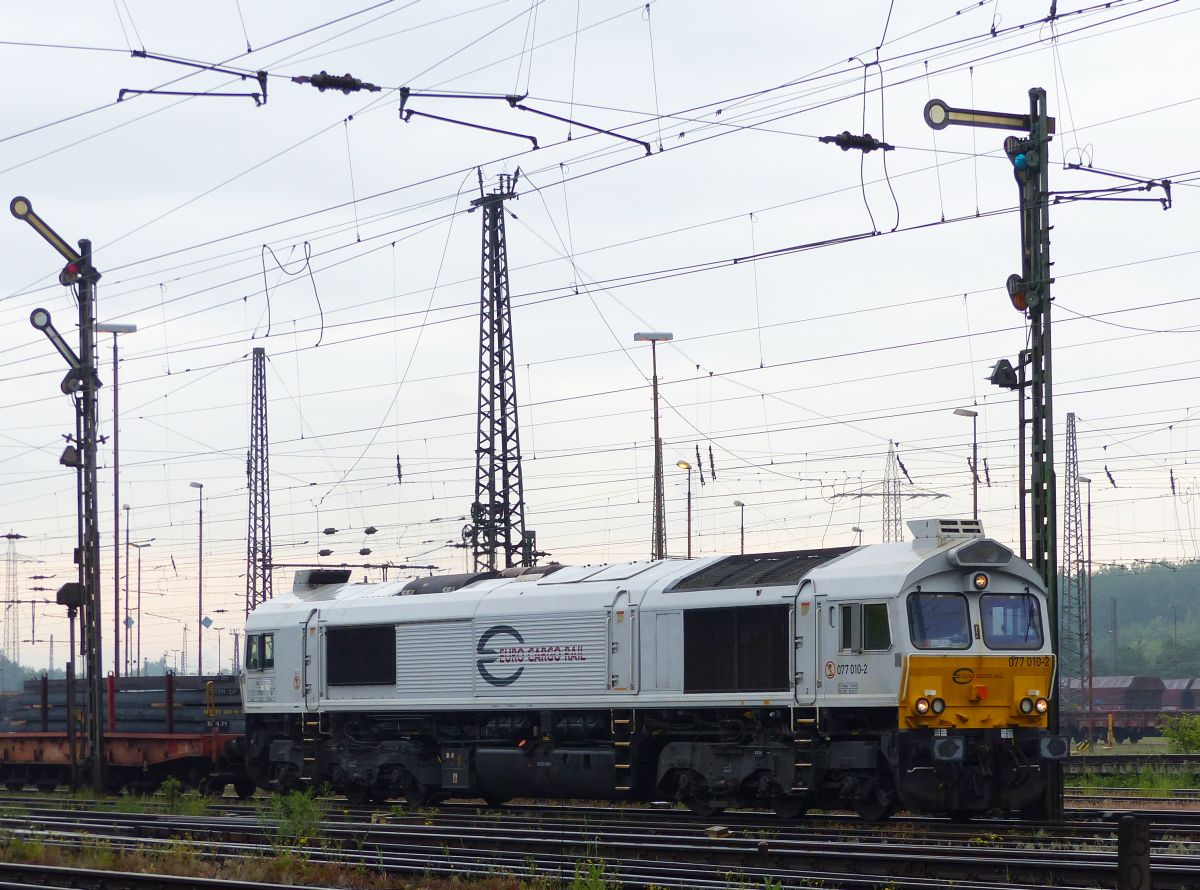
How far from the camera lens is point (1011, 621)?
2195 cm

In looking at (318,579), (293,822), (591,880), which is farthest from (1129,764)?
(591,880)

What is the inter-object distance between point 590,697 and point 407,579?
231 inches

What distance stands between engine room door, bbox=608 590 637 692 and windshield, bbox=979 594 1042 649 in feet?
17.7

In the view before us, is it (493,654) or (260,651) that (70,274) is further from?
(493,654)

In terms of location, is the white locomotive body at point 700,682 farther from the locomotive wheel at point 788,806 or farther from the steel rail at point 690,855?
the steel rail at point 690,855

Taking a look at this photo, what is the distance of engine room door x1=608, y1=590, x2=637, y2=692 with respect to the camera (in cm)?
2389

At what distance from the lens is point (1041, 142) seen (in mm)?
22797

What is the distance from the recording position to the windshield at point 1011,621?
71.1 feet

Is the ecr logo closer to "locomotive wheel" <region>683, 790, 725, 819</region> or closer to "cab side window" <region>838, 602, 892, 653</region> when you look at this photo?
"locomotive wheel" <region>683, 790, 725, 819</region>

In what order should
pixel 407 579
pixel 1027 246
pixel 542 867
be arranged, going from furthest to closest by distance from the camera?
1. pixel 407 579
2. pixel 1027 246
3. pixel 542 867

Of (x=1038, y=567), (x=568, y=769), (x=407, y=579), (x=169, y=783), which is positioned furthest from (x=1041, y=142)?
(x=169, y=783)

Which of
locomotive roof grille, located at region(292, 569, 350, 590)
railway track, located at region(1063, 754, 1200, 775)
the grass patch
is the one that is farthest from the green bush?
locomotive roof grille, located at region(292, 569, 350, 590)

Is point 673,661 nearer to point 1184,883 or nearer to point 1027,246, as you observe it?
point 1027,246

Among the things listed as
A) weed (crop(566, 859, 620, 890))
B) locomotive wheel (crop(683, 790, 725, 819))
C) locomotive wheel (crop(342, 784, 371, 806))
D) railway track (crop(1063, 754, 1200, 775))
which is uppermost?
weed (crop(566, 859, 620, 890))
